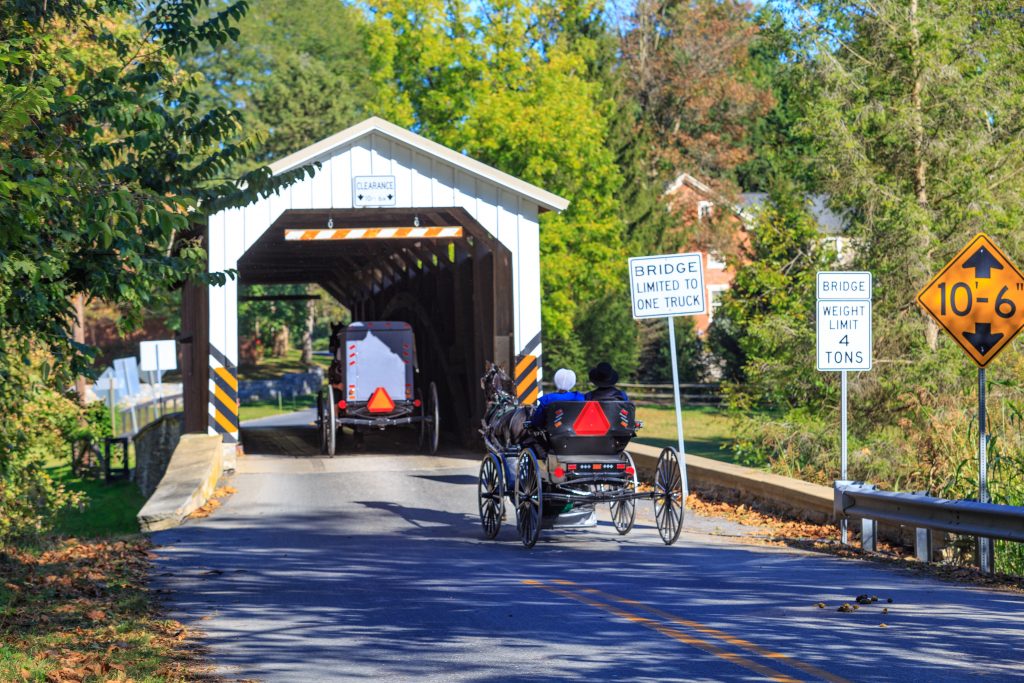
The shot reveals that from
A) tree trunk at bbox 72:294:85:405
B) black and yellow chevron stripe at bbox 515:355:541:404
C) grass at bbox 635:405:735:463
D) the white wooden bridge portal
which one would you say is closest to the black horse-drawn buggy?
tree trunk at bbox 72:294:85:405

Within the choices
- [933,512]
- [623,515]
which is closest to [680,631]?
[933,512]

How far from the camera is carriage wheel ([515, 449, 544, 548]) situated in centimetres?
1296

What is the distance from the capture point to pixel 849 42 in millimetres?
24578

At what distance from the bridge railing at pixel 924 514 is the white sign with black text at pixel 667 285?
3.95 meters

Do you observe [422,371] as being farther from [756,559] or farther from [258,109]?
[258,109]

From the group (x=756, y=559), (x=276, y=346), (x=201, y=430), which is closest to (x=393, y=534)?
(x=756, y=559)

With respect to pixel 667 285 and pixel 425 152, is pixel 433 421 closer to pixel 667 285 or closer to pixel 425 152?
pixel 425 152

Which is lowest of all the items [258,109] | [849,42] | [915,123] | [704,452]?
[704,452]

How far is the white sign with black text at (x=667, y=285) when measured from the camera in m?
16.5

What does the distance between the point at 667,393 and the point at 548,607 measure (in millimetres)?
42689

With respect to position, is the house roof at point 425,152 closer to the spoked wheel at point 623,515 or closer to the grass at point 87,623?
the spoked wheel at point 623,515

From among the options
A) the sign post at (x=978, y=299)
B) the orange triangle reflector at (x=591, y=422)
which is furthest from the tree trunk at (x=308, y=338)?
the sign post at (x=978, y=299)

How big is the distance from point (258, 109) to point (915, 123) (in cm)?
5202

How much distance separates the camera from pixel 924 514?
1182cm
